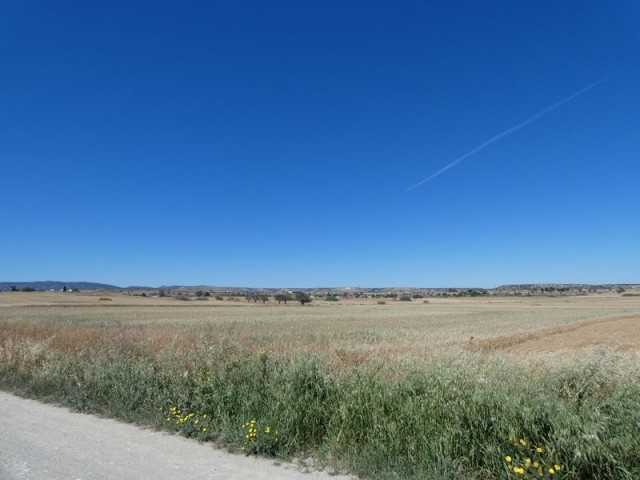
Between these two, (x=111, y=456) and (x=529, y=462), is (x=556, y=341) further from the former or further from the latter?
(x=111, y=456)

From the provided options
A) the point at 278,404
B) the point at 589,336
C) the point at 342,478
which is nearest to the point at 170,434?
the point at 278,404

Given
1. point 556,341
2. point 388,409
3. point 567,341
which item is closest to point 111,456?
point 388,409

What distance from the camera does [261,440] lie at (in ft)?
19.8

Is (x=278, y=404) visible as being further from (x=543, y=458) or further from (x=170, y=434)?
(x=543, y=458)

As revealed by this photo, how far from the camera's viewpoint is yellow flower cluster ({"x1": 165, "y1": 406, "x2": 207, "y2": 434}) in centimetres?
677

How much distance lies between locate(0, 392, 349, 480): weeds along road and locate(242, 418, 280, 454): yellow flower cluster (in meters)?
0.19

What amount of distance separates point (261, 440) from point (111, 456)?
2038 millimetres

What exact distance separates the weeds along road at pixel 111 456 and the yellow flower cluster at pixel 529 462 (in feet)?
6.65

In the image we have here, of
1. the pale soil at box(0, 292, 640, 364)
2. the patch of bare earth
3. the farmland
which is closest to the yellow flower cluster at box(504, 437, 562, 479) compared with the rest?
the farmland

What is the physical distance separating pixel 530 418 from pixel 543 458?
0.47 m

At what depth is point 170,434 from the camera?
6789mm

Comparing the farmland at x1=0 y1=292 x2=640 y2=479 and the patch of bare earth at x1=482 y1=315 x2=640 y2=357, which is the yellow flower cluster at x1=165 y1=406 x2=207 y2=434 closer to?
the farmland at x1=0 y1=292 x2=640 y2=479

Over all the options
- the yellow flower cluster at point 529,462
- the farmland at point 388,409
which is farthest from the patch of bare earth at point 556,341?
the yellow flower cluster at point 529,462

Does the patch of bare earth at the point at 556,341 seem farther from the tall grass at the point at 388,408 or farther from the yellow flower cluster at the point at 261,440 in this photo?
the yellow flower cluster at the point at 261,440
